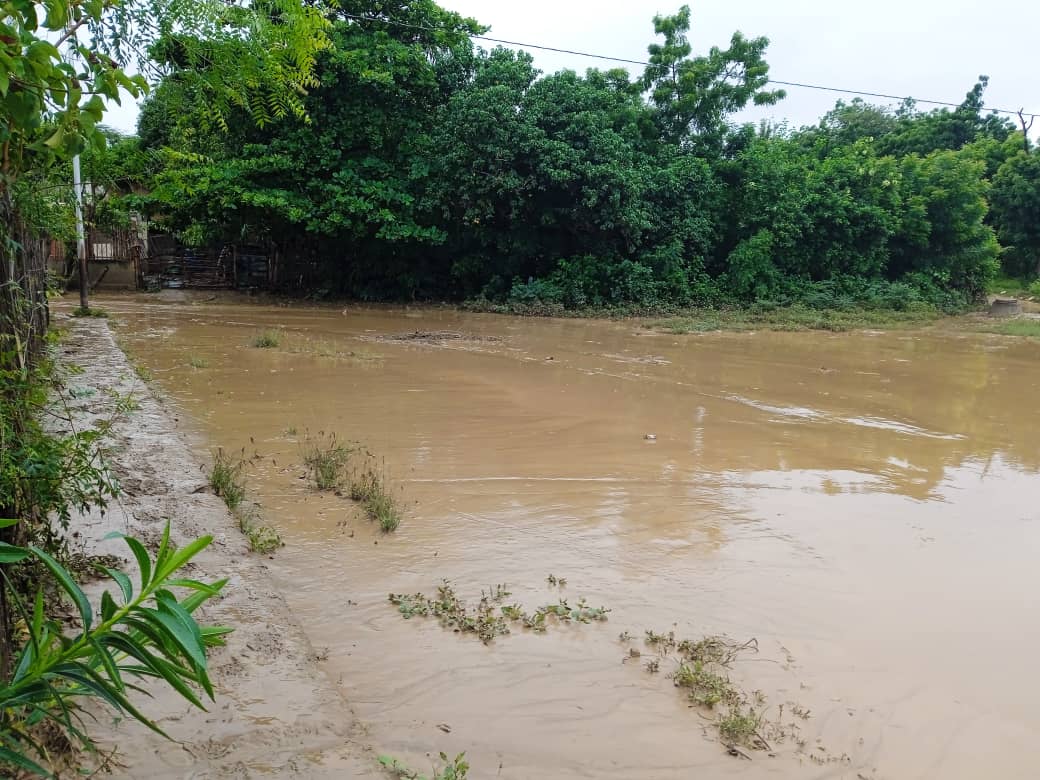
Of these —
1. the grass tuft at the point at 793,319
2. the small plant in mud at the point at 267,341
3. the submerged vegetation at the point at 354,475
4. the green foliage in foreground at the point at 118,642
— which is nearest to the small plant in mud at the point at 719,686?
the submerged vegetation at the point at 354,475

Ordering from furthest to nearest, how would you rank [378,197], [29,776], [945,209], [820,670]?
[945,209], [378,197], [820,670], [29,776]

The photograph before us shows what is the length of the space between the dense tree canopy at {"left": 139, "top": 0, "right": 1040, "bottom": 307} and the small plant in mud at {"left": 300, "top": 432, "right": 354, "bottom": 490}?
12.0 m

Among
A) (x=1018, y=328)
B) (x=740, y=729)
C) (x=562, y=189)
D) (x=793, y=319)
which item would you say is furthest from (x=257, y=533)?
(x=1018, y=328)

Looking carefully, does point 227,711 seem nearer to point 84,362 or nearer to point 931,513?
point 931,513

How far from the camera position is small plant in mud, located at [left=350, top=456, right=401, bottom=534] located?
16.8 ft

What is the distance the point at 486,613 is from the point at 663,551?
5.07 feet

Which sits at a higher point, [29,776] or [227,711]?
[29,776]

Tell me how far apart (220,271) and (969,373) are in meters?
21.0

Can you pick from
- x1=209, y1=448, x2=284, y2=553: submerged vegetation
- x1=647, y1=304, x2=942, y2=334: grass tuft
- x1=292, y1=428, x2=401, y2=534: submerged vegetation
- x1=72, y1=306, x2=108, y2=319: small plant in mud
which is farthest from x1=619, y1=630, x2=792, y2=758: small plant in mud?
x1=72, y1=306, x2=108, y2=319: small plant in mud

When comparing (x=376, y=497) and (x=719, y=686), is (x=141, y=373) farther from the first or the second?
(x=719, y=686)

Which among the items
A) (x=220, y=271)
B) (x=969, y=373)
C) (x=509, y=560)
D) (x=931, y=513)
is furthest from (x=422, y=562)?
(x=220, y=271)

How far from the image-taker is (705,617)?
4.21m

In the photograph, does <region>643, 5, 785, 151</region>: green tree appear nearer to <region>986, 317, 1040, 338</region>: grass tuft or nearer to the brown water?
<region>986, 317, 1040, 338</region>: grass tuft

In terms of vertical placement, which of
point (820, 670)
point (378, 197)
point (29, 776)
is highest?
point (378, 197)
